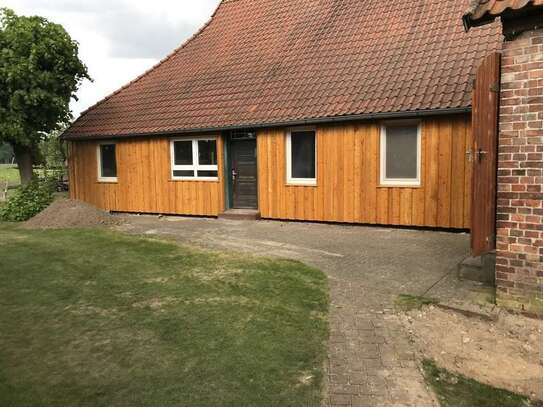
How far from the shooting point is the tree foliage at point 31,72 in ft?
44.5

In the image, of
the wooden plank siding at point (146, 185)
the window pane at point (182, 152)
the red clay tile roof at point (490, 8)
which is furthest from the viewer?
the window pane at point (182, 152)

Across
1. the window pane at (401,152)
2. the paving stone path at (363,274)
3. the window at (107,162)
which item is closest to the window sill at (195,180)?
the paving stone path at (363,274)

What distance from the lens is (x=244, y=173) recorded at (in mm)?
13719

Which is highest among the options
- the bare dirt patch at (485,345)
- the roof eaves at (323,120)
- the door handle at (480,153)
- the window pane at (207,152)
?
the roof eaves at (323,120)

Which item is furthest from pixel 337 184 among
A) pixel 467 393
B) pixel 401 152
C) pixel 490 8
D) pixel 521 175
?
pixel 467 393

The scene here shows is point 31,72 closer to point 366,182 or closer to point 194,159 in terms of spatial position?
point 194,159

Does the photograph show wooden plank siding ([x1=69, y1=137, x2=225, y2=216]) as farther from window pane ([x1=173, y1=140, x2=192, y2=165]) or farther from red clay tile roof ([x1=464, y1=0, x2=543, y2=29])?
red clay tile roof ([x1=464, y1=0, x2=543, y2=29])

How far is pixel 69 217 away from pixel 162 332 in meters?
9.21

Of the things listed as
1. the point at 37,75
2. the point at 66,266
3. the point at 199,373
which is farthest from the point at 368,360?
the point at 37,75

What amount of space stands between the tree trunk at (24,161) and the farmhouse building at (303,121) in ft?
4.45

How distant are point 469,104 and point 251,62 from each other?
24.1 feet

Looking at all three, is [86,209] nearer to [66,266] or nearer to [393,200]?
[66,266]

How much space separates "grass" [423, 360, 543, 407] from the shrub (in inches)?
514

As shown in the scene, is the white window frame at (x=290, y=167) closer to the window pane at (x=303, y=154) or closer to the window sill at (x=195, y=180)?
the window pane at (x=303, y=154)
